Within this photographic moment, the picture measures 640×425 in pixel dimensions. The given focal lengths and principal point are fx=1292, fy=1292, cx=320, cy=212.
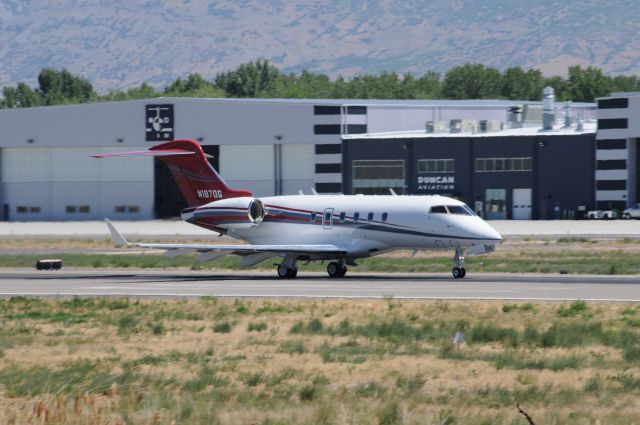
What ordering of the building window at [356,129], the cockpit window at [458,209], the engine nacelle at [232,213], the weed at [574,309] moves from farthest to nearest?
the building window at [356,129] → the engine nacelle at [232,213] → the cockpit window at [458,209] → the weed at [574,309]

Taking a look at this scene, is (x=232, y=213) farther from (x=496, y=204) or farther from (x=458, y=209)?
(x=496, y=204)

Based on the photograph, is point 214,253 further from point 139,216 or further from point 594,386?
point 139,216

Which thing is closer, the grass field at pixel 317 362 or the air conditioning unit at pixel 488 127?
the grass field at pixel 317 362

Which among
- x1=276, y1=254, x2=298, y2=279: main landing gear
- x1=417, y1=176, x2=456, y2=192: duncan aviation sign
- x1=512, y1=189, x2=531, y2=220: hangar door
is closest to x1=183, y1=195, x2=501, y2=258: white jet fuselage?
x1=276, y1=254, x2=298, y2=279: main landing gear

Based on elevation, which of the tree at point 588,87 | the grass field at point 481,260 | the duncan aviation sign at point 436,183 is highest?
A: the tree at point 588,87

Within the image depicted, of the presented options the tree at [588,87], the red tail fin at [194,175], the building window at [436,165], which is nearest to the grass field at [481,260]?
the red tail fin at [194,175]

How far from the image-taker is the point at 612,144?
94.2 m

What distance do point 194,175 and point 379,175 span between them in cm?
5305

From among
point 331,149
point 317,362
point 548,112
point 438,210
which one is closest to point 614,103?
point 548,112

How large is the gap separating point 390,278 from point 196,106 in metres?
60.2

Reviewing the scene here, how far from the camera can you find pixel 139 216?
349 ft

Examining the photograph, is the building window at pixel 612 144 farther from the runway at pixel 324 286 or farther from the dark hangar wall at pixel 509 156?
the runway at pixel 324 286

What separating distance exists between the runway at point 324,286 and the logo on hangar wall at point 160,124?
5464 centimetres

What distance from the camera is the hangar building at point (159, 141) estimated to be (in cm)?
10256
